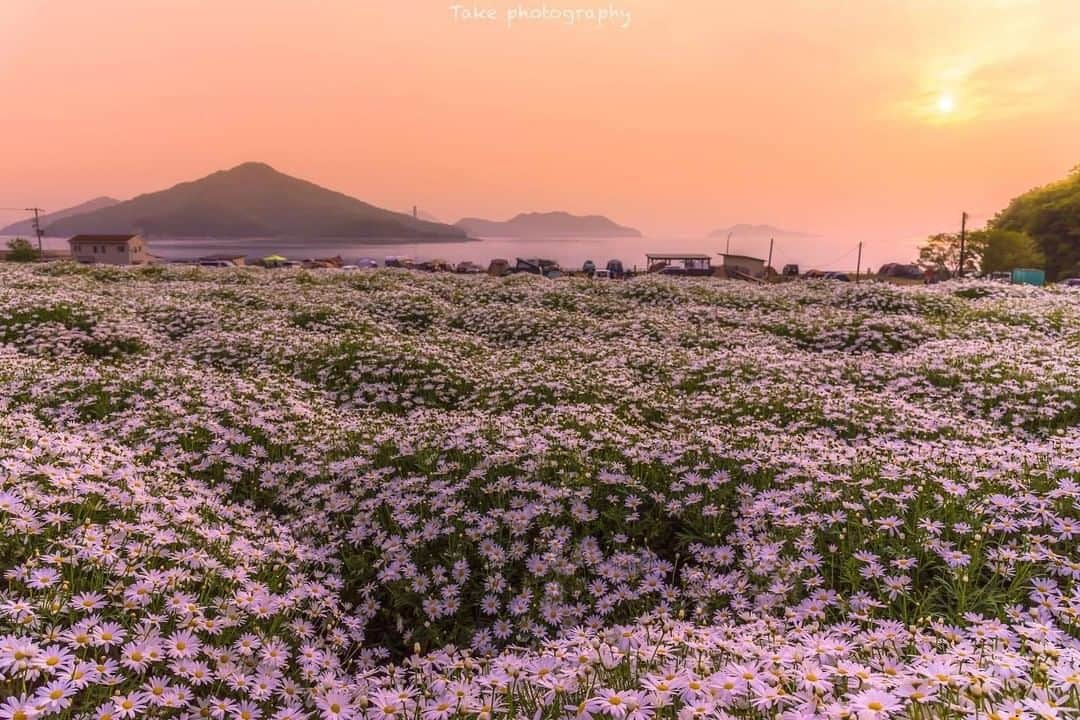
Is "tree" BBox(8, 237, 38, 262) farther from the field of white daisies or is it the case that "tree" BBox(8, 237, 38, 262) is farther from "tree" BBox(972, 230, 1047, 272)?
"tree" BBox(972, 230, 1047, 272)

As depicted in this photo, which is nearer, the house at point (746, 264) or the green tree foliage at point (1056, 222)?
the house at point (746, 264)

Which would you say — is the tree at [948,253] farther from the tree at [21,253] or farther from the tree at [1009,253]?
the tree at [21,253]

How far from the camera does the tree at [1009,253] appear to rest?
8769 cm

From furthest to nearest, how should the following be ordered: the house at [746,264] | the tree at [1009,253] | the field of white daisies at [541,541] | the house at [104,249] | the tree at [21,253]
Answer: the house at [104,249], the tree at [21,253], the tree at [1009,253], the house at [746,264], the field of white daisies at [541,541]

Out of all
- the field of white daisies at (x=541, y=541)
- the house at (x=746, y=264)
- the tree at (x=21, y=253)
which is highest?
the tree at (x=21, y=253)

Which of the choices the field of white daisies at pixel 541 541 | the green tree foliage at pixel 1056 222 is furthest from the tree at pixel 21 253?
the green tree foliage at pixel 1056 222

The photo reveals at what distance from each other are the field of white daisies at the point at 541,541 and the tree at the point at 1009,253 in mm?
93504

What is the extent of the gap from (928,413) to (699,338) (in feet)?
28.5

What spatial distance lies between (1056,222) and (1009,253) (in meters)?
13.6

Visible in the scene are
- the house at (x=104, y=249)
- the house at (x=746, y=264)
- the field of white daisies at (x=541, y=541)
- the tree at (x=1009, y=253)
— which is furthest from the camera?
the house at (x=104, y=249)

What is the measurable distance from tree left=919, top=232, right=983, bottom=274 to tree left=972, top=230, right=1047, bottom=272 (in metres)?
5.21

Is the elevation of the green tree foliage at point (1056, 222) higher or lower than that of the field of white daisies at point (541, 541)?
higher

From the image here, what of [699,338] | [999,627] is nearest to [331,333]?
[699,338]

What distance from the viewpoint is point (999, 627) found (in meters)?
3.65
